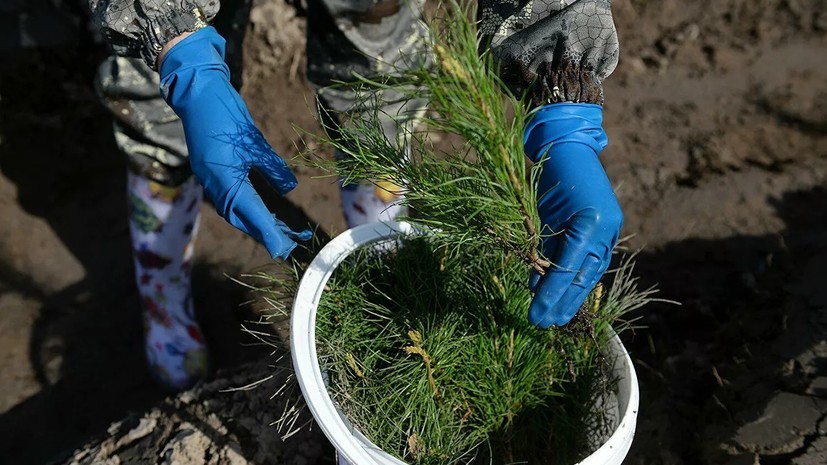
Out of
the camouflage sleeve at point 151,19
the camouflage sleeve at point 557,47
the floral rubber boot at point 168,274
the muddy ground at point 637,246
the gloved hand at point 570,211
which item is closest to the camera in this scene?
the gloved hand at point 570,211

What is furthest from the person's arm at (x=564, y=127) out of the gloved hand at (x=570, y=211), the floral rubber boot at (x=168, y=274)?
the floral rubber boot at (x=168, y=274)

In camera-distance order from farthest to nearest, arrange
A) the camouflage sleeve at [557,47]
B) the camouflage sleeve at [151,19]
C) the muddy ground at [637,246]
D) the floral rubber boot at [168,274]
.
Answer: the floral rubber boot at [168,274], the muddy ground at [637,246], the camouflage sleeve at [151,19], the camouflage sleeve at [557,47]

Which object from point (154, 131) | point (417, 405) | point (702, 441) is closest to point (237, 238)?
point (154, 131)

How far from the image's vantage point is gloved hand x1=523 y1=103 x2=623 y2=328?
42.1 inches

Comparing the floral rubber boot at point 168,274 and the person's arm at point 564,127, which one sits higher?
the person's arm at point 564,127

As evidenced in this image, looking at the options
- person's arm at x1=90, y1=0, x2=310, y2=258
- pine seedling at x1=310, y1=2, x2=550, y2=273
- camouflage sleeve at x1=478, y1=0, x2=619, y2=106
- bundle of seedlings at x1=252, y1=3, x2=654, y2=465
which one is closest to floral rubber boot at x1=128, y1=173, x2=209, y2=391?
person's arm at x1=90, y1=0, x2=310, y2=258

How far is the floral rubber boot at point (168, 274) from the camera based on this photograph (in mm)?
1854

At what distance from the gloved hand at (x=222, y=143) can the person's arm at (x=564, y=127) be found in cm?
43

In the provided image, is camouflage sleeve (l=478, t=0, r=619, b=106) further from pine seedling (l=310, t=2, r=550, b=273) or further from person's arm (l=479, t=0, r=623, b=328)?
pine seedling (l=310, t=2, r=550, b=273)

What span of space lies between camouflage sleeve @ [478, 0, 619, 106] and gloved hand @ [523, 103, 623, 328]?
1.6 inches

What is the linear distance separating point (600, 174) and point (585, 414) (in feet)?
1.46

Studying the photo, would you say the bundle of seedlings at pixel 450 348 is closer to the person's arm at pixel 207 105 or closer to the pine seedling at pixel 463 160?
the pine seedling at pixel 463 160

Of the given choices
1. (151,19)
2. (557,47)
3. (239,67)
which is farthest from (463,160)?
(239,67)

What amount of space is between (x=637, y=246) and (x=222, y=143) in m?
1.50
